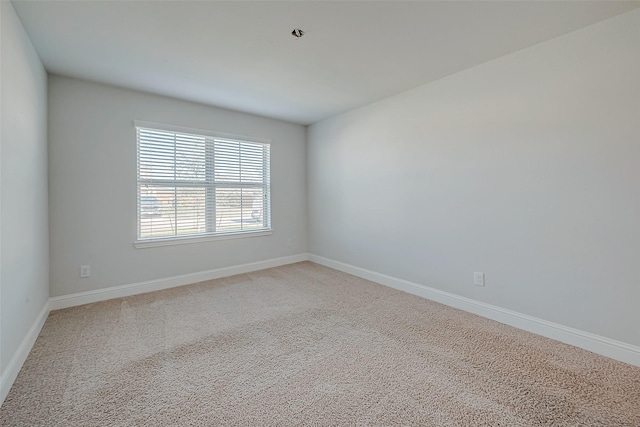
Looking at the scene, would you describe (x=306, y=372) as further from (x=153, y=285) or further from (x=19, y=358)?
(x=153, y=285)

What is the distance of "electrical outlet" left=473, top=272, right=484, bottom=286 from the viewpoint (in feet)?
8.66

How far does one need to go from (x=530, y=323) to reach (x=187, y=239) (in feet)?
12.4

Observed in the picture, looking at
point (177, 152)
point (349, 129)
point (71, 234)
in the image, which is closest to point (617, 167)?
point (349, 129)

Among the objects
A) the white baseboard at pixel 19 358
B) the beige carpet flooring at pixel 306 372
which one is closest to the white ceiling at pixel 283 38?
the white baseboard at pixel 19 358

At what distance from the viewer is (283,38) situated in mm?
2139

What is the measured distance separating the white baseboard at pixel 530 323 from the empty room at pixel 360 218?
1cm

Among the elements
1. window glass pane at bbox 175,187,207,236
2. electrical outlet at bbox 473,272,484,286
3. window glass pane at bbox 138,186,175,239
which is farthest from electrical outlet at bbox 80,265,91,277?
electrical outlet at bbox 473,272,484,286

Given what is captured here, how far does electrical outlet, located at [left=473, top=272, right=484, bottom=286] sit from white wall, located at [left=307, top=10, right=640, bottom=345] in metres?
0.07

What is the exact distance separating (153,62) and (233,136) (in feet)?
4.86

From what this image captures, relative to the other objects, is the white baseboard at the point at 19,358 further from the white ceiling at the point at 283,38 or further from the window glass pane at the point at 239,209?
the white ceiling at the point at 283,38

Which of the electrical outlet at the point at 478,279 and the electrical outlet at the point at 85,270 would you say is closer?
the electrical outlet at the point at 478,279

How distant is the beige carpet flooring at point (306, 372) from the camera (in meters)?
1.43

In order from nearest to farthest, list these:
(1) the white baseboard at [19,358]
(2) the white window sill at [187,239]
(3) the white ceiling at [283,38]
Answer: (1) the white baseboard at [19,358] < (3) the white ceiling at [283,38] < (2) the white window sill at [187,239]

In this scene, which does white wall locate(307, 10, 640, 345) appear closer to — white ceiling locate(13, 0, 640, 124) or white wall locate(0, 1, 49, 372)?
white ceiling locate(13, 0, 640, 124)
